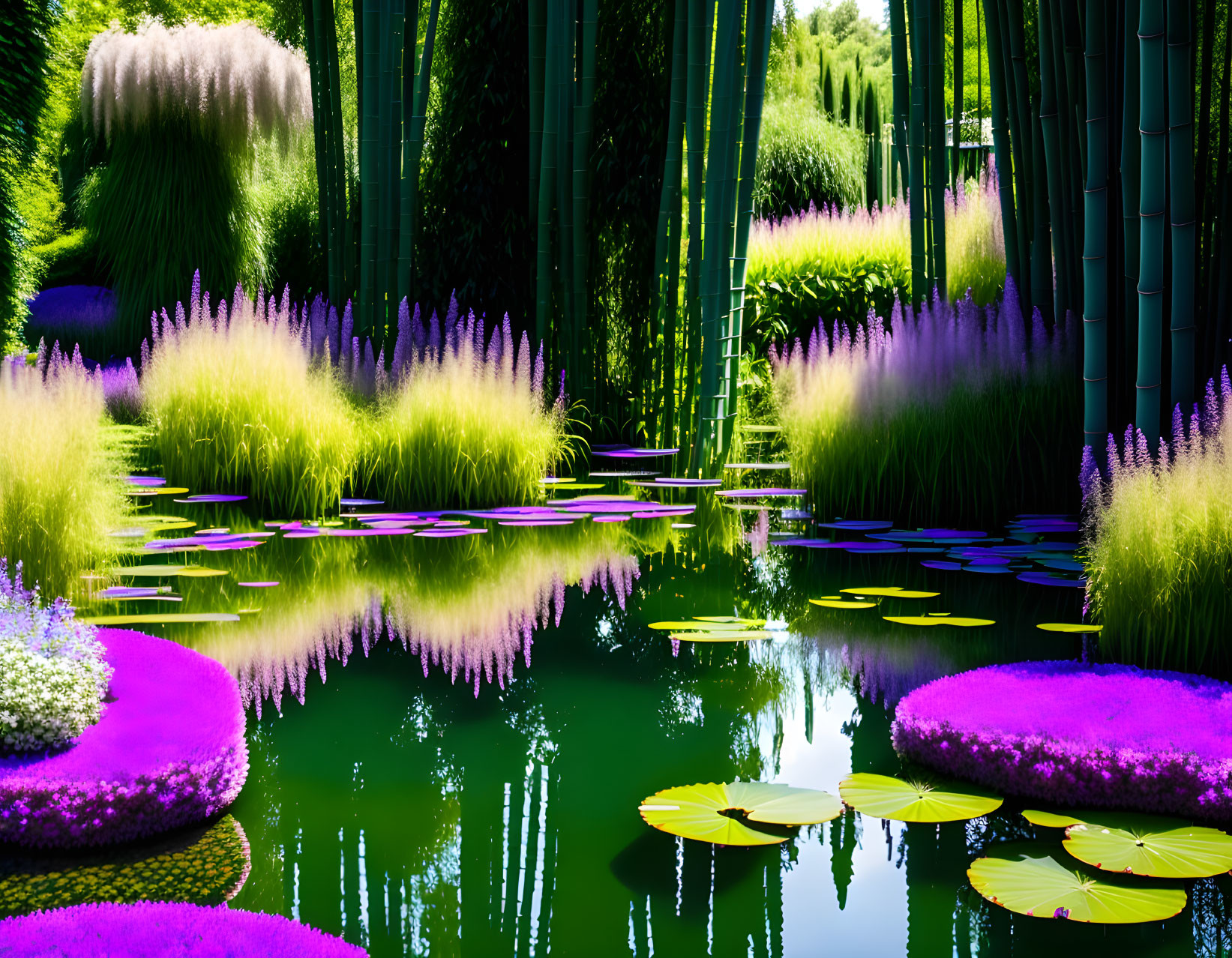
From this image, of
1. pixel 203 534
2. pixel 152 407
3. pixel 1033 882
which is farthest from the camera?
pixel 152 407

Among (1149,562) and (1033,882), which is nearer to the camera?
(1033,882)

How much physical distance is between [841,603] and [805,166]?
8936 millimetres

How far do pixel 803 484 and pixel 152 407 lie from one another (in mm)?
2758

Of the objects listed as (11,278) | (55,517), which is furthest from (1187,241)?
(11,278)

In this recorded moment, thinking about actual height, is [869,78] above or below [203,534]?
above

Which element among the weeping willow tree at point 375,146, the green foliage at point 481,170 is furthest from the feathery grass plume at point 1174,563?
the green foliage at point 481,170

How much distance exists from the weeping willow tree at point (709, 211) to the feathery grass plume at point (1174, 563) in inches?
96.8

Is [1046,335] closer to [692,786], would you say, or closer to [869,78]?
[692,786]

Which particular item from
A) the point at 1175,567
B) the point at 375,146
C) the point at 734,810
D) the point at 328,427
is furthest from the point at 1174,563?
the point at 375,146

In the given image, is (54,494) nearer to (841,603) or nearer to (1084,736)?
(841,603)

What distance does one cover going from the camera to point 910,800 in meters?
1.79

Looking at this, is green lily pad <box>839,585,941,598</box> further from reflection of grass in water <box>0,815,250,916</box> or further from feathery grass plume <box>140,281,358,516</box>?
feathery grass plume <box>140,281,358,516</box>

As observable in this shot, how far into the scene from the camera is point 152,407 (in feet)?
15.9

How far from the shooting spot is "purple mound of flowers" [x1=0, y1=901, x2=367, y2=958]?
1216 millimetres
